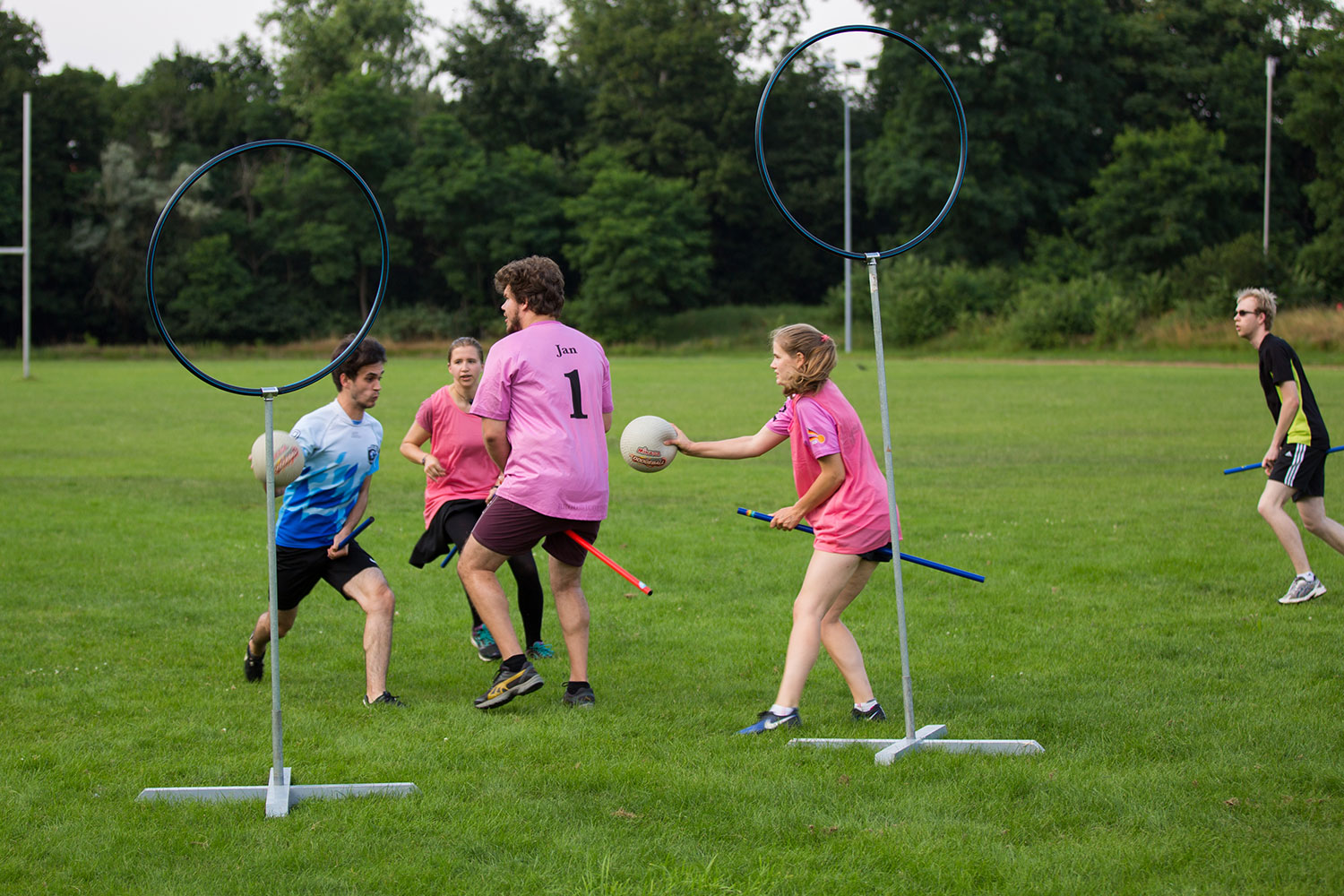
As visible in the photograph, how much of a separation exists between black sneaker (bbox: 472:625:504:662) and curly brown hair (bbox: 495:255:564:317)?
216 centimetres

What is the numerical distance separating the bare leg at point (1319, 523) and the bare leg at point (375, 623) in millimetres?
6083

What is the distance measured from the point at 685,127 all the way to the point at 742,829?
210 feet

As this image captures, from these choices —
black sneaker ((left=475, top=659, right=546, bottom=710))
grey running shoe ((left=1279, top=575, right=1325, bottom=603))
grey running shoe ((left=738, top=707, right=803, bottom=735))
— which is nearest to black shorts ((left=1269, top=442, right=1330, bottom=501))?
grey running shoe ((left=1279, top=575, right=1325, bottom=603))

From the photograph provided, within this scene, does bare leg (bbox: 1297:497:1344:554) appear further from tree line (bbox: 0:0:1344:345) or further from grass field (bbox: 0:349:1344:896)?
tree line (bbox: 0:0:1344:345)

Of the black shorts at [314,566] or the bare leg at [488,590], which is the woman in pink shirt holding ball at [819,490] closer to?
the bare leg at [488,590]

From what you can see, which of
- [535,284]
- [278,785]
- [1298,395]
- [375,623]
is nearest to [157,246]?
[535,284]

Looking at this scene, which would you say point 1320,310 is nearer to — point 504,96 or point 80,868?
point 80,868

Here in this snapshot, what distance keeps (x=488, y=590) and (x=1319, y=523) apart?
19.1ft

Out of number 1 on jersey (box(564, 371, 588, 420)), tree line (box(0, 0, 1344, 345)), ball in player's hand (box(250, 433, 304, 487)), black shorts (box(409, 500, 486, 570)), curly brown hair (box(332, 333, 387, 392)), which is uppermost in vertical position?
tree line (box(0, 0, 1344, 345))

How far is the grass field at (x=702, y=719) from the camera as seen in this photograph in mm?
4000

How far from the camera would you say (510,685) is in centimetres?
559

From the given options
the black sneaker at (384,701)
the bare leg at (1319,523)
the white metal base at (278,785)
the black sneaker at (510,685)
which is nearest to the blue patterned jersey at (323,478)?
the black sneaker at (384,701)

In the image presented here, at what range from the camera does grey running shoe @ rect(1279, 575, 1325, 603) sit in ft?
Result: 26.1

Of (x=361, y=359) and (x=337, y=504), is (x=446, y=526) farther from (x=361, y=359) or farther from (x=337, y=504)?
(x=361, y=359)
